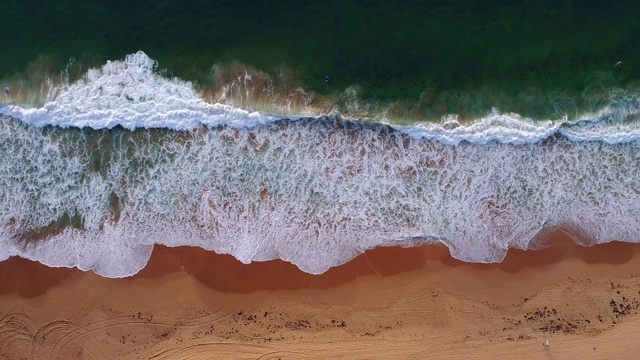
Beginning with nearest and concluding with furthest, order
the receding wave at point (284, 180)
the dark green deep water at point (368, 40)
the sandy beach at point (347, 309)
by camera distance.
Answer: the sandy beach at point (347, 309)
the receding wave at point (284, 180)
the dark green deep water at point (368, 40)

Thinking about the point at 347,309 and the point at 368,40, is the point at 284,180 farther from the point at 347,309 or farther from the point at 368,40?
the point at 368,40

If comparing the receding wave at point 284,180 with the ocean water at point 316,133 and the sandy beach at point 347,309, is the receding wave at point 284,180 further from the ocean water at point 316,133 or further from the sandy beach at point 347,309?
the sandy beach at point 347,309

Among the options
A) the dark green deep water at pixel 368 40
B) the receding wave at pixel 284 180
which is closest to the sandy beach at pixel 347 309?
the receding wave at pixel 284 180

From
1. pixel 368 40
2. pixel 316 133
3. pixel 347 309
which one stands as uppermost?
pixel 368 40

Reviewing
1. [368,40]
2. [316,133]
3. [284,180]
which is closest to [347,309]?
[284,180]

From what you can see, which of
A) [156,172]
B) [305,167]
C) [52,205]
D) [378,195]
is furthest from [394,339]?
[52,205]

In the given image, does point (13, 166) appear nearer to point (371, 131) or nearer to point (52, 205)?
point (52, 205)

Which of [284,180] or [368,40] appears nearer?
[284,180]
